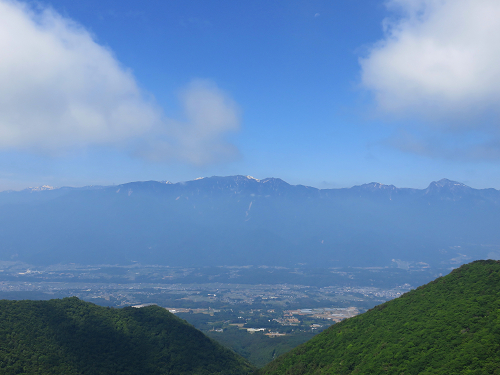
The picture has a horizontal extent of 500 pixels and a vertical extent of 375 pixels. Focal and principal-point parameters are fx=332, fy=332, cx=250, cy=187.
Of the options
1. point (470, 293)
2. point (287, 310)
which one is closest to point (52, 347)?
point (470, 293)

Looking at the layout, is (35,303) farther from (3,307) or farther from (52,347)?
(52,347)

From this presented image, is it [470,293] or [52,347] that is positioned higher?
[470,293]

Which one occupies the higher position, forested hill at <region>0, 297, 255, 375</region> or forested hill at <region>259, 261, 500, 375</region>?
forested hill at <region>259, 261, 500, 375</region>

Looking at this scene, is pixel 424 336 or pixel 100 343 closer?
pixel 424 336

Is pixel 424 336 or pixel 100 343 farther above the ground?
pixel 424 336

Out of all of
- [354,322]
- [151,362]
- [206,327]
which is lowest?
[206,327]
